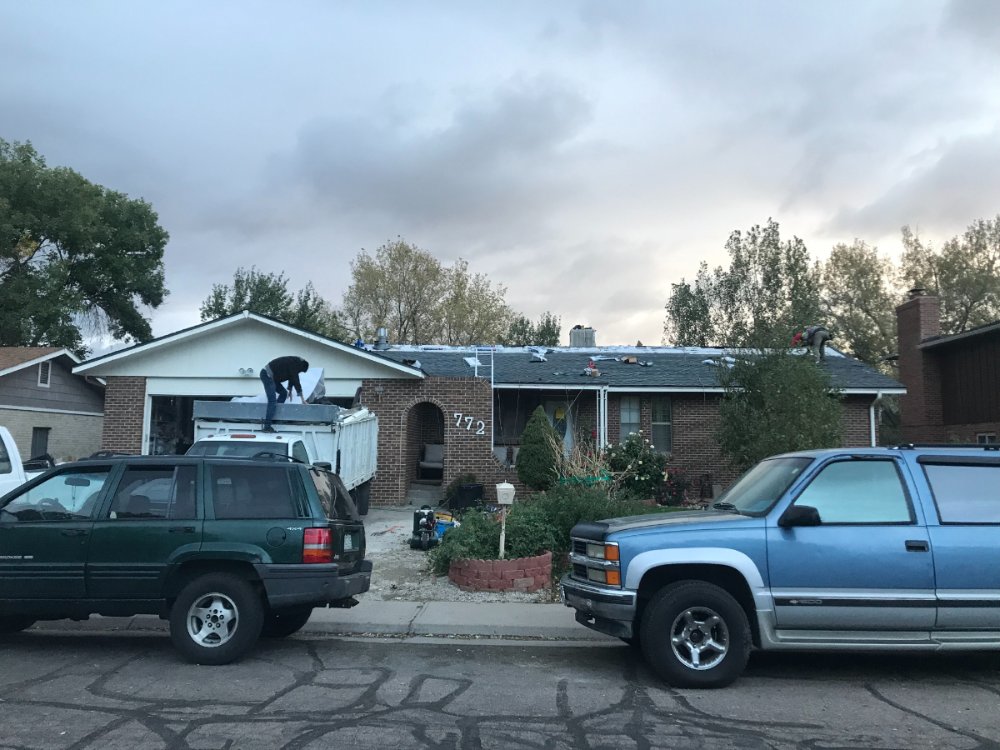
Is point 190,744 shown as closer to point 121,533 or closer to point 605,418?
point 121,533

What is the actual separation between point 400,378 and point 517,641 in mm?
11552

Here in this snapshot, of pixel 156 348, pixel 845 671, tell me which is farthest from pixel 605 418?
pixel 845 671

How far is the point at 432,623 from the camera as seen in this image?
8422 millimetres

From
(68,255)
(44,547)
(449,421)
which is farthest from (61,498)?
(68,255)

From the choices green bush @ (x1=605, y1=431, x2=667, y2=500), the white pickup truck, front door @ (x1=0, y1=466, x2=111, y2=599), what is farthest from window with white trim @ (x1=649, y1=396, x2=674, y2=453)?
front door @ (x1=0, y1=466, x2=111, y2=599)

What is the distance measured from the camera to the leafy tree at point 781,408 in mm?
13906

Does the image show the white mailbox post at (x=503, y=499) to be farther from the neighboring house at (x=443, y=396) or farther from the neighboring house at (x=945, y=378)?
the neighboring house at (x=945, y=378)

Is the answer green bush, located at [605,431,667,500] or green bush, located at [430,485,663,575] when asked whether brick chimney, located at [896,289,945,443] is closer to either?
green bush, located at [605,431,667,500]

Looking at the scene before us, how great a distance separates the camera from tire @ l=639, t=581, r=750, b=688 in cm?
627

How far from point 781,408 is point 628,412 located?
678 cm

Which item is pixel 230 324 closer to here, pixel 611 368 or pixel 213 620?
pixel 611 368

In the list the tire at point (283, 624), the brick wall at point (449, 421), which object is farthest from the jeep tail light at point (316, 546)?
the brick wall at point (449, 421)

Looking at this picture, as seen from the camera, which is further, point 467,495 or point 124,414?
point 124,414

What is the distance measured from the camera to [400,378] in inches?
751
